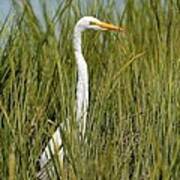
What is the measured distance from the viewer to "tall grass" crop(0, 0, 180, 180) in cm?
141

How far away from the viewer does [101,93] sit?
1593 mm

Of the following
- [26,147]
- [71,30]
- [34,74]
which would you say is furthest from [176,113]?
[71,30]

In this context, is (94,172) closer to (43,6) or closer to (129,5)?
(43,6)

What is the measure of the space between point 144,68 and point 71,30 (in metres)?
0.63

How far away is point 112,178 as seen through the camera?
133 cm

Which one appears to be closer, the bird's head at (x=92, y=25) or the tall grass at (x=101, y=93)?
the tall grass at (x=101, y=93)

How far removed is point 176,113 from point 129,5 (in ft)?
3.81

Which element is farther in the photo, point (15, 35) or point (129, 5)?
point (129, 5)

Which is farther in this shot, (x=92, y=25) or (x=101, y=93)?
(x=92, y=25)

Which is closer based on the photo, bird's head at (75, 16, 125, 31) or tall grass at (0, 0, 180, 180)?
tall grass at (0, 0, 180, 180)

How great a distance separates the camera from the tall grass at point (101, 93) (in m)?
1.41

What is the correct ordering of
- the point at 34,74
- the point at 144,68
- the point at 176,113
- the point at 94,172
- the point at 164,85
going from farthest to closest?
the point at 144,68 → the point at 34,74 → the point at 164,85 → the point at 176,113 → the point at 94,172

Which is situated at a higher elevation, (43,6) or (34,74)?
(43,6)

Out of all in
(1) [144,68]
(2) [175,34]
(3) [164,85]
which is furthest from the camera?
(2) [175,34]
